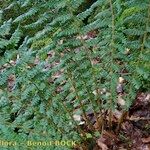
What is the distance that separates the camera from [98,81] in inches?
126

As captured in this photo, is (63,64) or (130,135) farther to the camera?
(130,135)

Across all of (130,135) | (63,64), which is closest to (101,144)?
(130,135)

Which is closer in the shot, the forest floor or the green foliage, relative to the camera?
the green foliage

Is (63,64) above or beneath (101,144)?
above

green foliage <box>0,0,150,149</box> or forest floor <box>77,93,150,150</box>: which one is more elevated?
green foliage <box>0,0,150,149</box>

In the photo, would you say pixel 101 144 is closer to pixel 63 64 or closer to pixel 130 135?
pixel 130 135

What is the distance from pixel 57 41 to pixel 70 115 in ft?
1.82

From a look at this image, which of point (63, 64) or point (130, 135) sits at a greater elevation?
point (63, 64)

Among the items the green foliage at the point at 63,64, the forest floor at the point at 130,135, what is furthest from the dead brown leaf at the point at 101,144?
the green foliage at the point at 63,64

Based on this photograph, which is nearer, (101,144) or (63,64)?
(63,64)

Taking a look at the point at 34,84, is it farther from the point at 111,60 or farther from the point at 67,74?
the point at 111,60

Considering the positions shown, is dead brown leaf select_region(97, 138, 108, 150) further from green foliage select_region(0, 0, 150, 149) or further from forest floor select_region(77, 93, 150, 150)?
green foliage select_region(0, 0, 150, 149)

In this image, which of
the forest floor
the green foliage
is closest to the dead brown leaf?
the forest floor

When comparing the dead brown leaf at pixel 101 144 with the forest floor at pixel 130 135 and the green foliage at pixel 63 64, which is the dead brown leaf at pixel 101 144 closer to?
the forest floor at pixel 130 135
